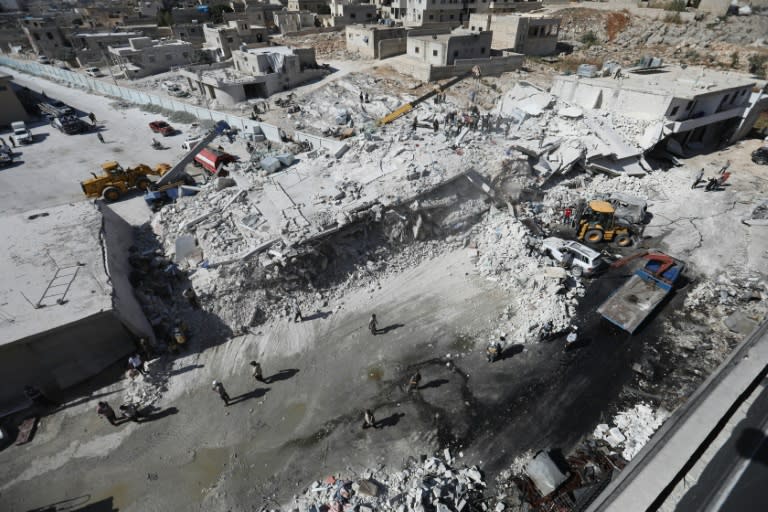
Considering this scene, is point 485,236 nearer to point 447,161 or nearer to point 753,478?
point 447,161

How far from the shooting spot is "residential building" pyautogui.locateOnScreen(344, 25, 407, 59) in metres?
39.9

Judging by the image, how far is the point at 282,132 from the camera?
27.2m

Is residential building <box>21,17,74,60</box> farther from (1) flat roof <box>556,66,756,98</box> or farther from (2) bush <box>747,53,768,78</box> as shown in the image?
(2) bush <box>747,53,768,78</box>

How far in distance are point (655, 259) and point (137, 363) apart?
816 inches

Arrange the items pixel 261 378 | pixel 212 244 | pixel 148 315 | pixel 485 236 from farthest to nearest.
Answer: pixel 485 236 → pixel 212 244 → pixel 148 315 → pixel 261 378

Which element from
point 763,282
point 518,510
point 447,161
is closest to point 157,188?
point 447,161

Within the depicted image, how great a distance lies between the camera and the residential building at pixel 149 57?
44219 millimetres

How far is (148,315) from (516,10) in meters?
59.6

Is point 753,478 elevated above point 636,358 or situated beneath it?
elevated above

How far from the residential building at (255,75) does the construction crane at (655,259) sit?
3416cm

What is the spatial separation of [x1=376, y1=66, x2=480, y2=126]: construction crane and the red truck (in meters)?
11.4

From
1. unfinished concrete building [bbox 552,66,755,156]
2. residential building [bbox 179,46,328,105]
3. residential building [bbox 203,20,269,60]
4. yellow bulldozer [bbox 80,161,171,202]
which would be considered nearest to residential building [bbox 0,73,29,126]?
residential building [bbox 179,46,328,105]

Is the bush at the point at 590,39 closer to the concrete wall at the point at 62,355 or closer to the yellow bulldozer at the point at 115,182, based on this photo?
the yellow bulldozer at the point at 115,182

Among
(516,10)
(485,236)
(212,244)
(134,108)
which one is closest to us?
(212,244)
